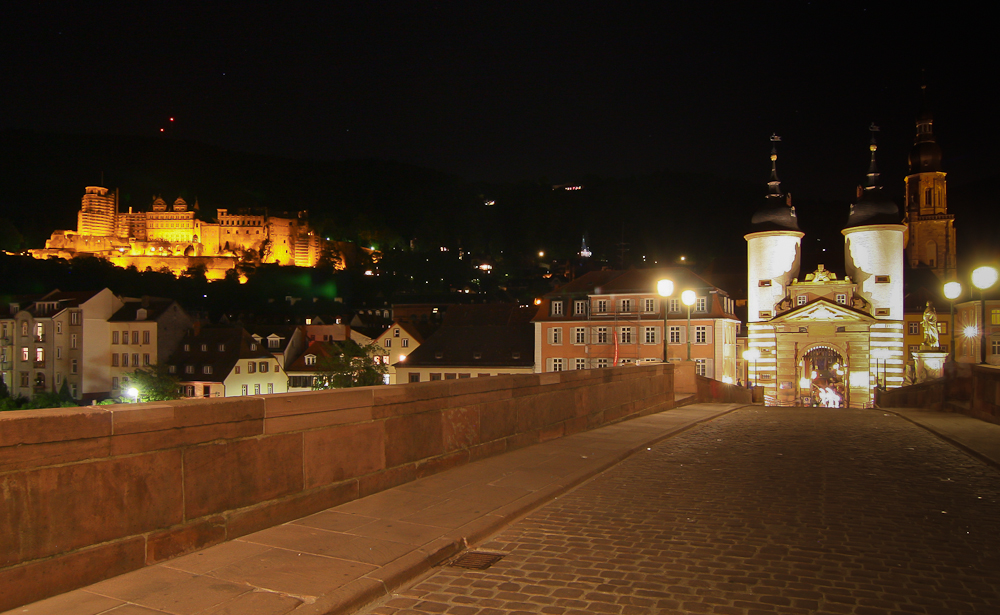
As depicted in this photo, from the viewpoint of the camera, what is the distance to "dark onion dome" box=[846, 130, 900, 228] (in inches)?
2211

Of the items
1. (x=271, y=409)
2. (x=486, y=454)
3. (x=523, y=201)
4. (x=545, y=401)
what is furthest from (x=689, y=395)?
(x=523, y=201)

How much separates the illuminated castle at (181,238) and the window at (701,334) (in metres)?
137

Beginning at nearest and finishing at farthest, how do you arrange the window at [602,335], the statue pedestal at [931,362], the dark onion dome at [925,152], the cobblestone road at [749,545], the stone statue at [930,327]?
the cobblestone road at [749,545]
the stone statue at [930,327]
the statue pedestal at [931,362]
the window at [602,335]
the dark onion dome at [925,152]

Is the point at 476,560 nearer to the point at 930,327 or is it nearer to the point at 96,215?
the point at 930,327

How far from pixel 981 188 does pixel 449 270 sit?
13013 cm

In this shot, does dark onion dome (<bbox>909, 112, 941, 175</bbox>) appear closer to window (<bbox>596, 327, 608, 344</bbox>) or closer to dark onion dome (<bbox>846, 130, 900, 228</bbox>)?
dark onion dome (<bbox>846, 130, 900, 228</bbox>)

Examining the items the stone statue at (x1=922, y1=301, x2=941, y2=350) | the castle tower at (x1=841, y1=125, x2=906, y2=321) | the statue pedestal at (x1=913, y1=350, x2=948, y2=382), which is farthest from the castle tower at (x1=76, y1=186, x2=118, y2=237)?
the stone statue at (x1=922, y1=301, x2=941, y2=350)

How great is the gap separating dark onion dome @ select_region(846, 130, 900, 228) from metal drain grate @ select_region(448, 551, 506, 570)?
5760cm

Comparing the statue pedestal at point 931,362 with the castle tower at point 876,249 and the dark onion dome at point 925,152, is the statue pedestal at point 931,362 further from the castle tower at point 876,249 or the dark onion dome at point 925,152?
the dark onion dome at point 925,152

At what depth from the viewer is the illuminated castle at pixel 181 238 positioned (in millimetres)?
167875

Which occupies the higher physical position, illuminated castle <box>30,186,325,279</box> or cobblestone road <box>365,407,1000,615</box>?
illuminated castle <box>30,186,325,279</box>

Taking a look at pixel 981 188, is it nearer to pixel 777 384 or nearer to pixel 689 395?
pixel 777 384

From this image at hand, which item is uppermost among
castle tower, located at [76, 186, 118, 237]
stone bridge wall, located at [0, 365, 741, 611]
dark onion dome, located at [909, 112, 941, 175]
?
castle tower, located at [76, 186, 118, 237]

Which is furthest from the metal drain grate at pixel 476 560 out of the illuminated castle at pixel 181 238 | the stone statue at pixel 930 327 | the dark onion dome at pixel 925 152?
the illuminated castle at pixel 181 238
